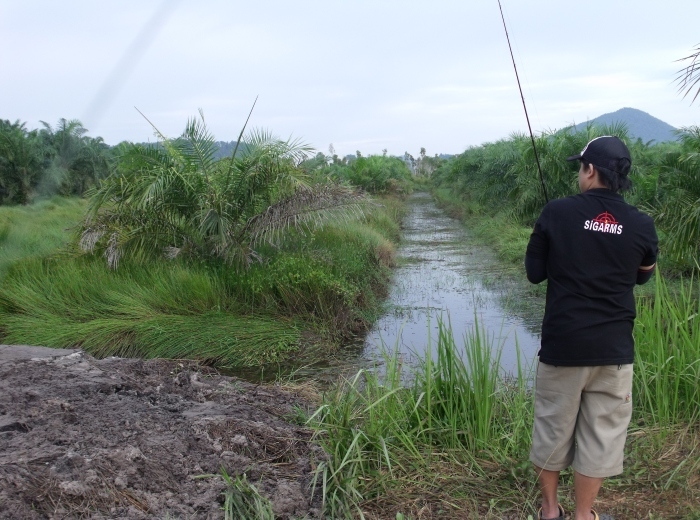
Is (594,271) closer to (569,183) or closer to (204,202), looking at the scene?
(204,202)

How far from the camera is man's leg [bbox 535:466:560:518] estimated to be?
341 cm

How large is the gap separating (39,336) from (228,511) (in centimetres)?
592

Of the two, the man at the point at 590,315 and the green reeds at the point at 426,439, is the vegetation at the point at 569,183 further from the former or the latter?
the man at the point at 590,315

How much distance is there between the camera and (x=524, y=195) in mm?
20125

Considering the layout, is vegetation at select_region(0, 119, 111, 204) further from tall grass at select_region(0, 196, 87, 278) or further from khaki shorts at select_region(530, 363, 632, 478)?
khaki shorts at select_region(530, 363, 632, 478)

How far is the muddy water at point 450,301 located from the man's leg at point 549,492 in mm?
1359

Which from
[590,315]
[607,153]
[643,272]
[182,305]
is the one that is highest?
[607,153]

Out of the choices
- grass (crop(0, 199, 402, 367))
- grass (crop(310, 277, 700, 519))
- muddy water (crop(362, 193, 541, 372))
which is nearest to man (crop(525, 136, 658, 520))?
grass (crop(310, 277, 700, 519))

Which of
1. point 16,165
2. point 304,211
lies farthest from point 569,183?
point 16,165

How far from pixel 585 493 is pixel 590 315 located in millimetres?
847

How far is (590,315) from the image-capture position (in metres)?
3.19

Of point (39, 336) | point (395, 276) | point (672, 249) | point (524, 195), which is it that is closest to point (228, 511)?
point (39, 336)

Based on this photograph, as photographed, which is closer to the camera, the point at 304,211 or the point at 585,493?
the point at 585,493

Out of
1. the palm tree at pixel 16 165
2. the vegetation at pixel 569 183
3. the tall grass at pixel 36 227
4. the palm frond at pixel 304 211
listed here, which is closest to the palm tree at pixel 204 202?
the palm frond at pixel 304 211
